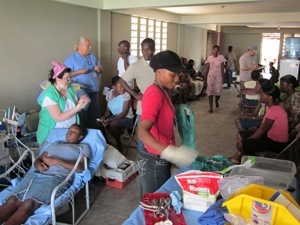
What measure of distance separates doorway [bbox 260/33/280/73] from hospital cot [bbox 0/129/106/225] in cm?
1180

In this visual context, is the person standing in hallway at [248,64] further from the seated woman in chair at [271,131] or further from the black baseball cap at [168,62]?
the black baseball cap at [168,62]

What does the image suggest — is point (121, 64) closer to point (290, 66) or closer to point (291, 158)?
point (291, 158)

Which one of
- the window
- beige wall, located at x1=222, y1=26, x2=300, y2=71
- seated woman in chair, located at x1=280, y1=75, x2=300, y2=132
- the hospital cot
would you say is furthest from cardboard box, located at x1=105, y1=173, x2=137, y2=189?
beige wall, located at x1=222, y1=26, x2=300, y2=71

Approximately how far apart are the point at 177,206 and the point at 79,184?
1231mm

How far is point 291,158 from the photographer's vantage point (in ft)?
8.73

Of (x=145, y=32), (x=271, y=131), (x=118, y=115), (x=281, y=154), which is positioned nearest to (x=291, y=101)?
(x=271, y=131)

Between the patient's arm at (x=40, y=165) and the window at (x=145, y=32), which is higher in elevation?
the window at (x=145, y=32)

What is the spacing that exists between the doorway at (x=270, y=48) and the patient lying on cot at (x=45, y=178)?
39.2 ft

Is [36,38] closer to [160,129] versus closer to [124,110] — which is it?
[124,110]

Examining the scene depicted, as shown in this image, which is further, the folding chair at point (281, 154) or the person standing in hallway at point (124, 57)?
the person standing in hallway at point (124, 57)

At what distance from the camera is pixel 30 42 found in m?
3.57

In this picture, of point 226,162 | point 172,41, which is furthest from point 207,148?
point 172,41

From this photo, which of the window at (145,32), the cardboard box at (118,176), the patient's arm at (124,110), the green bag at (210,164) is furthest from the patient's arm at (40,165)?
the window at (145,32)

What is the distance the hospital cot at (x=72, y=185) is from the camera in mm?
2021
